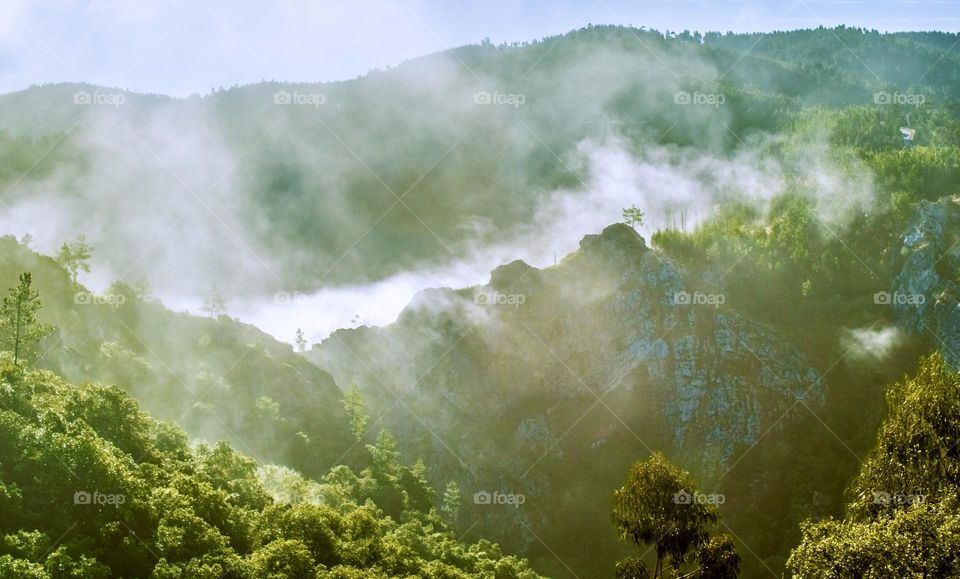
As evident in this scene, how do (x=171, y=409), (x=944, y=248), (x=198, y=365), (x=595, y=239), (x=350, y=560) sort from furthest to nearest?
(x=595, y=239)
(x=944, y=248)
(x=198, y=365)
(x=171, y=409)
(x=350, y=560)

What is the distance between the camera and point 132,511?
60750 millimetres

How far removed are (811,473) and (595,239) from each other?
67812 mm

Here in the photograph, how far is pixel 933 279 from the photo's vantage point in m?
162

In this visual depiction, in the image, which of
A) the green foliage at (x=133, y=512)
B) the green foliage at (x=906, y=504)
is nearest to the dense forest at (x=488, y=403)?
the green foliage at (x=133, y=512)

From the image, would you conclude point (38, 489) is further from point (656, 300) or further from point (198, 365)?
point (656, 300)

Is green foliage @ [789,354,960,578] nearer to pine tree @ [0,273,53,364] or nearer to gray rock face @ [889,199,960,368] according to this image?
pine tree @ [0,273,53,364]

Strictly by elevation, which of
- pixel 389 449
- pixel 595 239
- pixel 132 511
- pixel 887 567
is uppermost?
pixel 595 239

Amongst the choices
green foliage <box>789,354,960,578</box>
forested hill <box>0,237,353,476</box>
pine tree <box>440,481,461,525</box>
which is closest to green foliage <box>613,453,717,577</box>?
green foliage <box>789,354,960,578</box>

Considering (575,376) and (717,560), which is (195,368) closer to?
(575,376)

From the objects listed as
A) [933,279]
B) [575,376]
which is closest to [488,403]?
[575,376]

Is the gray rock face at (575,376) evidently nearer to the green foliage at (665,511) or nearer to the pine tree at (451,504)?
the pine tree at (451,504)

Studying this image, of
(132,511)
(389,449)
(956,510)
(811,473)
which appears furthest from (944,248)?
(132,511)

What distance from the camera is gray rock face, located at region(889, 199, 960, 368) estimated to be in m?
156

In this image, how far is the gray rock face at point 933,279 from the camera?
512 feet
